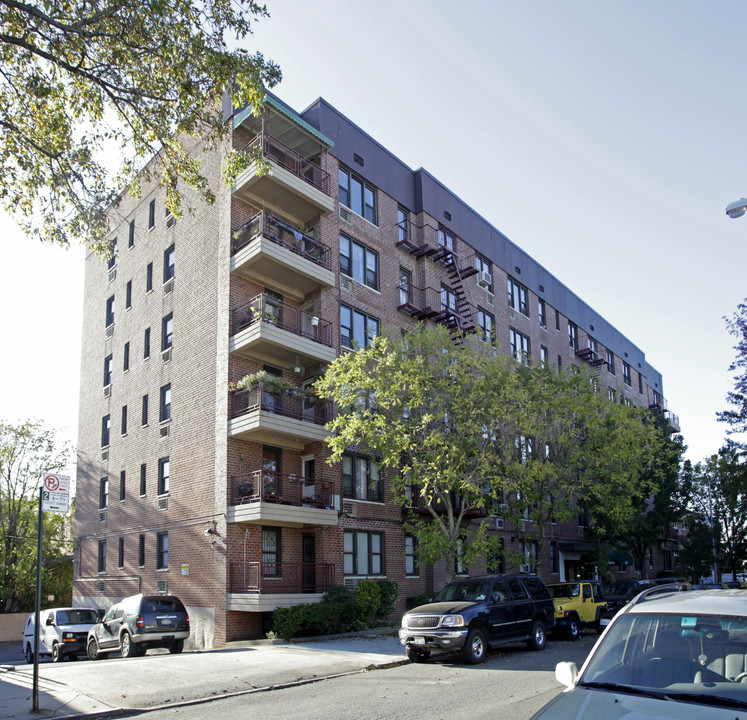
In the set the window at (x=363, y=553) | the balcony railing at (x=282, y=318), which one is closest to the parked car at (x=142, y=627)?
the window at (x=363, y=553)

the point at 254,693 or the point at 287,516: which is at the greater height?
the point at 287,516

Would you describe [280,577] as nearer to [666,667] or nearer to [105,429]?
[105,429]

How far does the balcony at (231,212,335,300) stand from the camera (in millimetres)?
23375

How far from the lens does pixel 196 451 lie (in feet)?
79.6

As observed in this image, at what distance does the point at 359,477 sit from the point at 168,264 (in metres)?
11.2

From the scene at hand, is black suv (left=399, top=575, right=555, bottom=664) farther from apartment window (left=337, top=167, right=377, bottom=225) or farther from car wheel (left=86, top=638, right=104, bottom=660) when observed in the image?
apartment window (left=337, top=167, right=377, bottom=225)

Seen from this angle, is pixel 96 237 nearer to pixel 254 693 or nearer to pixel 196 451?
pixel 254 693

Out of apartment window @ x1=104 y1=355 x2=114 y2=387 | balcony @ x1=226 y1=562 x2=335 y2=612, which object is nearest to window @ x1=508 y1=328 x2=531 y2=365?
balcony @ x1=226 y1=562 x2=335 y2=612

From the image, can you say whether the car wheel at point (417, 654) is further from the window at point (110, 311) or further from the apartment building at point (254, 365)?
the window at point (110, 311)

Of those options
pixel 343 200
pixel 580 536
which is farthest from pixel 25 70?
pixel 580 536

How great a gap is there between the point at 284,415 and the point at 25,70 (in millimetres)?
12743

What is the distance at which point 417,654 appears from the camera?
15.2m

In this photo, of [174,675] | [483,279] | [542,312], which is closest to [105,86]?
[174,675]

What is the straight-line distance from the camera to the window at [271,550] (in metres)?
22.5
